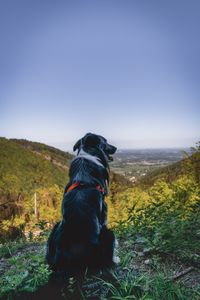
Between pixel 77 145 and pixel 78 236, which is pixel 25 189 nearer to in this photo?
pixel 77 145

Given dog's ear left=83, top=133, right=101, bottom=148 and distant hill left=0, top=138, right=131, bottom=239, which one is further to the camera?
distant hill left=0, top=138, right=131, bottom=239

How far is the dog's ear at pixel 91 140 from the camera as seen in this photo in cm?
354

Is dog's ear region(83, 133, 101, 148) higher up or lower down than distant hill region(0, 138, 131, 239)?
higher up

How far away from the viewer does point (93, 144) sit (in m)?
3.57

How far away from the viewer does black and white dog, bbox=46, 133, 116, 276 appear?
2590mm

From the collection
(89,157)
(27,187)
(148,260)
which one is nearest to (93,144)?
(89,157)

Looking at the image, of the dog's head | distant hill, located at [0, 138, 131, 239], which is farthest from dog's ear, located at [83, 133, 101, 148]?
distant hill, located at [0, 138, 131, 239]

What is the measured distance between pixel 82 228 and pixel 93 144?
1.28m

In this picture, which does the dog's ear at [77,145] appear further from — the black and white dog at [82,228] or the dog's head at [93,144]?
the black and white dog at [82,228]

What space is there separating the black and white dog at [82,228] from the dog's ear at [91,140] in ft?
1.25

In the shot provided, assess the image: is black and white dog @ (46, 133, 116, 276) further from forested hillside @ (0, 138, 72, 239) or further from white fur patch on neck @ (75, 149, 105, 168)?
forested hillside @ (0, 138, 72, 239)

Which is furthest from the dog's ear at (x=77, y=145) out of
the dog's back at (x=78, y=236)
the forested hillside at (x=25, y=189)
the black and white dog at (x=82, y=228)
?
the dog's back at (x=78, y=236)

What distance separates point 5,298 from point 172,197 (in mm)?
4049

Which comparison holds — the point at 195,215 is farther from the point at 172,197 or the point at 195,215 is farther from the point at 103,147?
the point at 103,147
